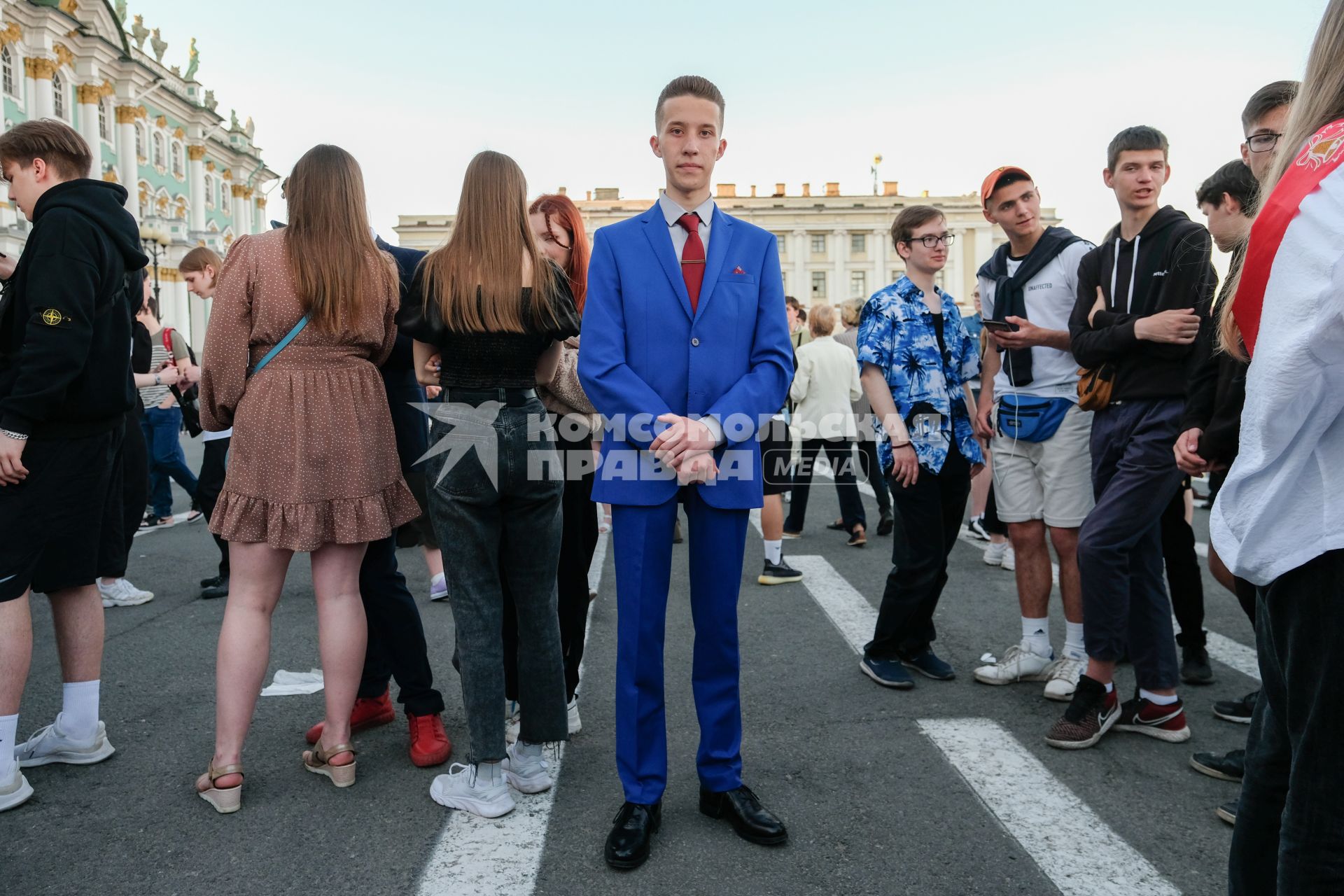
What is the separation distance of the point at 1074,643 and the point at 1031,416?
3.76 feet

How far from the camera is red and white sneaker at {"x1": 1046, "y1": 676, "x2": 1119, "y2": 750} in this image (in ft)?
12.5

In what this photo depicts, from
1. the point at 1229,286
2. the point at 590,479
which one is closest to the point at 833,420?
the point at 590,479

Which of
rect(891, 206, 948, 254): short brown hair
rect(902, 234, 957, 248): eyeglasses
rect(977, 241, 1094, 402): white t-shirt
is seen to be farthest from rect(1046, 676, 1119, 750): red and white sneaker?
rect(891, 206, 948, 254): short brown hair

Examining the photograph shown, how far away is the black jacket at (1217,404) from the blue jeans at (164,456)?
8.26 metres

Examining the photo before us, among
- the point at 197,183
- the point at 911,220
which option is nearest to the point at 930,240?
the point at 911,220

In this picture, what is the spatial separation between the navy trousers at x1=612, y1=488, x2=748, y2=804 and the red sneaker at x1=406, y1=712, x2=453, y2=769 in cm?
97

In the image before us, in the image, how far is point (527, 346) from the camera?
3396mm

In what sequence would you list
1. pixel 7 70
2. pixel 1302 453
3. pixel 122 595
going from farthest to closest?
1. pixel 7 70
2. pixel 122 595
3. pixel 1302 453

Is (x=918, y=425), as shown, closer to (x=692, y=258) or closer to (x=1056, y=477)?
(x=1056, y=477)

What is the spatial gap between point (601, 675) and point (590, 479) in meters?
1.31

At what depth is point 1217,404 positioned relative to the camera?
3.27 m

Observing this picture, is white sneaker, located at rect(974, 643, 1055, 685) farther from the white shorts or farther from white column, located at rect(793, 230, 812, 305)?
white column, located at rect(793, 230, 812, 305)

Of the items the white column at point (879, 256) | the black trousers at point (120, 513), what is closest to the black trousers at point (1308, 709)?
the black trousers at point (120, 513)

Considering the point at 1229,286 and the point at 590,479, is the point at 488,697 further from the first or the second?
the point at 1229,286
